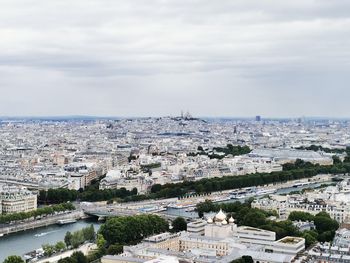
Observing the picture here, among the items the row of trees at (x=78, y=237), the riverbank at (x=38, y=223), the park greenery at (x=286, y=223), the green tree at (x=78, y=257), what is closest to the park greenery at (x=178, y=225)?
the park greenery at (x=286, y=223)

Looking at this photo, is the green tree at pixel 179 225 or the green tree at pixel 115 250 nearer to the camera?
the green tree at pixel 115 250

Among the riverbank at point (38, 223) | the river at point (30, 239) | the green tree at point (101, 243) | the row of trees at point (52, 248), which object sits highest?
the green tree at point (101, 243)

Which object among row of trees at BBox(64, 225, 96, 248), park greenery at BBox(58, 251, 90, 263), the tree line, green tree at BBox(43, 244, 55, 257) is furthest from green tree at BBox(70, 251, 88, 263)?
the tree line

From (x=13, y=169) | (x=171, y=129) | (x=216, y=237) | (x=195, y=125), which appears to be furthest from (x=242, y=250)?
(x=195, y=125)

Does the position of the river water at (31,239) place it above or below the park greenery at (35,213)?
below

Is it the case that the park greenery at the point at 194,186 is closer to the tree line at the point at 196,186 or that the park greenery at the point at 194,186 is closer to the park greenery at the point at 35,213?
the tree line at the point at 196,186

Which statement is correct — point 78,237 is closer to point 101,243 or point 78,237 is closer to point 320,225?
point 101,243
